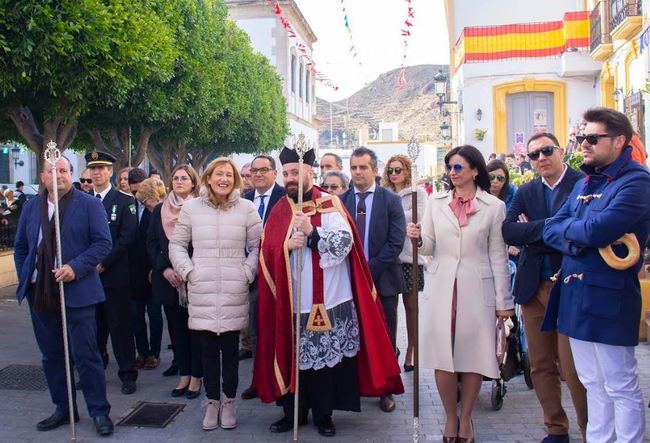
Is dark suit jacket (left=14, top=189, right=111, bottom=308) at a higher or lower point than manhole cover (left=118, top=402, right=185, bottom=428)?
higher

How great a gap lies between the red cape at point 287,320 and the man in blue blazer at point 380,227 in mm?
801

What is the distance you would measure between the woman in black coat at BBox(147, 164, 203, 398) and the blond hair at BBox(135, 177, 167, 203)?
0.61 m

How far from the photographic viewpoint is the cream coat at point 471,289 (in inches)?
181

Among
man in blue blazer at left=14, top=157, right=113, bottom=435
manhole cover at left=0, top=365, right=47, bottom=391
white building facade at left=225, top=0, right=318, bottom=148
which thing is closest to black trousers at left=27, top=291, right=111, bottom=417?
man in blue blazer at left=14, top=157, right=113, bottom=435

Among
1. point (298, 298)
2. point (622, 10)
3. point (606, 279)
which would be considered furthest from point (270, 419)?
point (622, 10)

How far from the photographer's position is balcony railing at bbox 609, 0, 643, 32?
13.3 meters

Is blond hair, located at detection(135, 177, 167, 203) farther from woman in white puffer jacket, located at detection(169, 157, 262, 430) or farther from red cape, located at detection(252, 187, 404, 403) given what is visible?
red cape, located at detection(252, 187, 404, 403)

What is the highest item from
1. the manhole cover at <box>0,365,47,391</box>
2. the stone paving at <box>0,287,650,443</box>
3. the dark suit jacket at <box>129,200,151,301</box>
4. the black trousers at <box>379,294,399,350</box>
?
the dark suit jacket at <box>129,200,151,301</box>

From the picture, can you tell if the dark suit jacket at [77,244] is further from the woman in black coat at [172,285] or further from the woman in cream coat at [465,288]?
the woman in cream coat at [465,288]

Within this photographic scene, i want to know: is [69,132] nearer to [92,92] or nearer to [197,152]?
[92,92]

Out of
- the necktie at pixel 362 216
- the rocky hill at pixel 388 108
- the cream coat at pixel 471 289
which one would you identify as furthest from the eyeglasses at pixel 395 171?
the rocky hill at pixel 388 108

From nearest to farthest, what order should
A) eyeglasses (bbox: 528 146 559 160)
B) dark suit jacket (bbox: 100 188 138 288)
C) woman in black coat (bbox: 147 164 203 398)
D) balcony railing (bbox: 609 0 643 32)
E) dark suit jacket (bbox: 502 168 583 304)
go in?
dark suit jacket (bbox: 502 168 583 304) < eyeglasses (bbox: 528 146 559 160) < woman in black coat (bbox: 147 164 203 398) < dark suit jacket (bbox: 100 188 138 288) < balcony railing (bbox: 609 0 643 32)

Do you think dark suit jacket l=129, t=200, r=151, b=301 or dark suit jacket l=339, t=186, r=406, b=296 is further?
dark suit jacket l=129, t=200, r=151, b=301

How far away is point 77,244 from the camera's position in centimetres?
510
